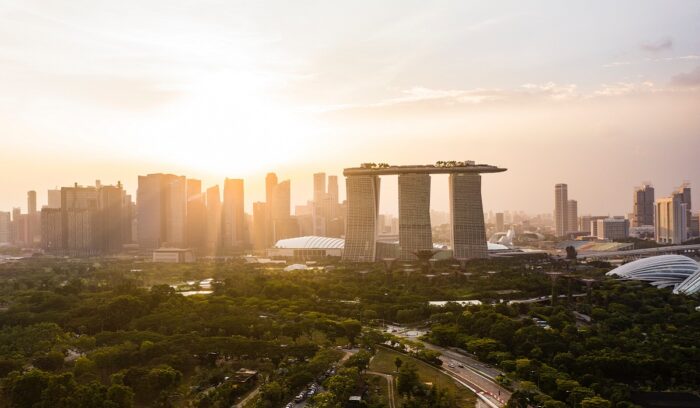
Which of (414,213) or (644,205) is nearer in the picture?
(414,213)

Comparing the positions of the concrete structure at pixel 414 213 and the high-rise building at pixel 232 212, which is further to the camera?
the high-rise building at pixel 232 212

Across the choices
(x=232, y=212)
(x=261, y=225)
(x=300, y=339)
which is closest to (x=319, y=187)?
(x=261, y=225)

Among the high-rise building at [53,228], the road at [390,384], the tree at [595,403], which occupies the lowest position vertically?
the road at [390,384]

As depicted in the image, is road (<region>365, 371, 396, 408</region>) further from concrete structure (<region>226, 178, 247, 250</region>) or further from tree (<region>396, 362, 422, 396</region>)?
concrete structure (<region>226, 178, 247, 250</region>)

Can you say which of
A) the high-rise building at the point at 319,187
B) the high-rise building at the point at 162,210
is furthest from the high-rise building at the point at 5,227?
the high-rise building at the point at 319,187

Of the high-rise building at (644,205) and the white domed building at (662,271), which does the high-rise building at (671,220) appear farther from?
the white domed building at (662,271)

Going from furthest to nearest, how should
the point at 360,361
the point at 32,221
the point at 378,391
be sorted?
the point at 32,221
the point at 360,361
the point at 378,391

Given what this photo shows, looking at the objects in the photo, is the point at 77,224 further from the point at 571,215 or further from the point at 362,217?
the point at 571,215

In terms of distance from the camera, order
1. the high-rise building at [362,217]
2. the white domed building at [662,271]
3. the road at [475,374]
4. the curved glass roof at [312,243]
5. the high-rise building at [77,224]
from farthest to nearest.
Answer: the high-rise building at [77,224] → the curved glass roof at [312,243] → the high-rise building at [362,217] → the white domed building at [662,271] → the road at [475,374]
